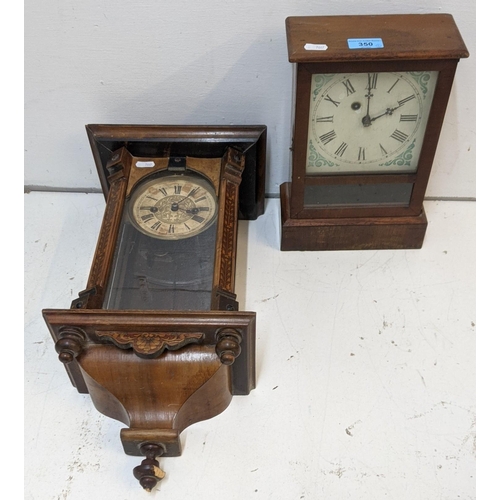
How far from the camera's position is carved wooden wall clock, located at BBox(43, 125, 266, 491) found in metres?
1.45

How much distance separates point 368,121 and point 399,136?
91 mm

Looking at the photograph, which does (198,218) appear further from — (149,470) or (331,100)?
(149,470)

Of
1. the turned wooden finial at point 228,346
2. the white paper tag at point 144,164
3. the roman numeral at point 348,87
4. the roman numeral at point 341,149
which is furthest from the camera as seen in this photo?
the white paper tag at point 144,164

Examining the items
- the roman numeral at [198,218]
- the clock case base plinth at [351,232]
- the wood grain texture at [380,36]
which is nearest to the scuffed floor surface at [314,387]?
the clock case base plinth at [351,232]

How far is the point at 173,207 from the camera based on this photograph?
1717 mm

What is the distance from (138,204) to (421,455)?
87 cm

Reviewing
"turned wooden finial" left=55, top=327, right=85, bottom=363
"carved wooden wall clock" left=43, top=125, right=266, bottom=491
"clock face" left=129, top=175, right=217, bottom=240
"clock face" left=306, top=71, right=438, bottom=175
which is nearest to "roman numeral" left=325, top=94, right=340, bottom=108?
"clock face" left=306, top=71, right=438, bottom=175

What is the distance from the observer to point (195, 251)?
5.35ft

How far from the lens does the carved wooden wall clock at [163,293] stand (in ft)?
4.75

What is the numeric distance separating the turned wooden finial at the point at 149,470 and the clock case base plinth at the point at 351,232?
0.63 meters

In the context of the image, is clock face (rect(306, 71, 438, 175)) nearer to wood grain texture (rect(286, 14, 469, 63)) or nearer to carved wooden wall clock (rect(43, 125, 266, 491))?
wood grain texture (rect(286, 14, 469, 63))

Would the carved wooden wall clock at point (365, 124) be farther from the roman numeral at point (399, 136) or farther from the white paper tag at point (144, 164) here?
the white paper tag at point (144, 164)
